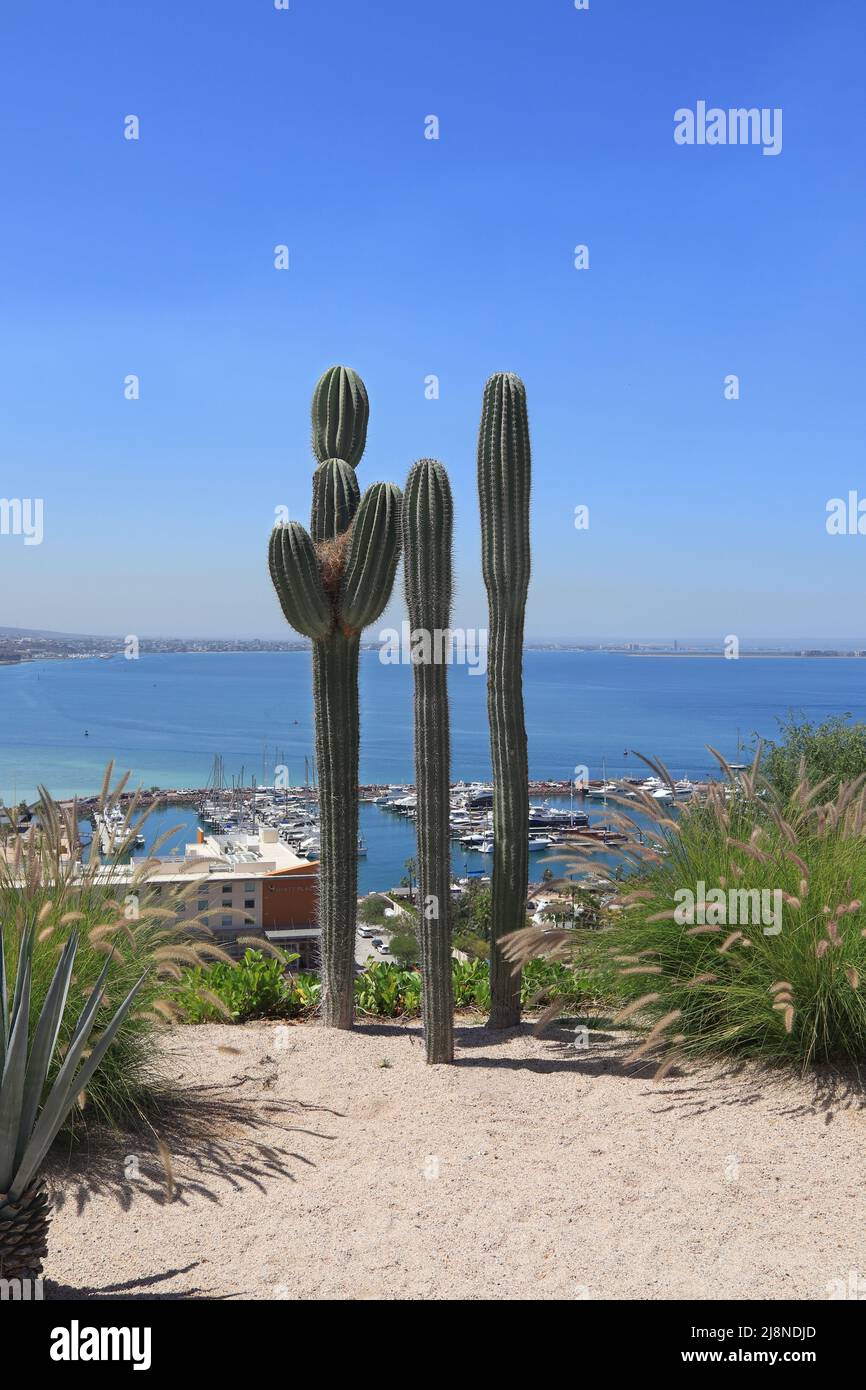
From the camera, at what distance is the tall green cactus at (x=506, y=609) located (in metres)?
6.36

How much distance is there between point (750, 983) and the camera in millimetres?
5293

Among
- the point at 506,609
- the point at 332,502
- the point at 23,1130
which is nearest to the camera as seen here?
the point at 23,1130

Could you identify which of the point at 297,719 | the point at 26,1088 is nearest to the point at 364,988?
the point at 26,1088

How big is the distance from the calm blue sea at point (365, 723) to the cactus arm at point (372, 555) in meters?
9.98

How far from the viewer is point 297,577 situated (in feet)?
21.5

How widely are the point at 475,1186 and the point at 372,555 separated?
386cm

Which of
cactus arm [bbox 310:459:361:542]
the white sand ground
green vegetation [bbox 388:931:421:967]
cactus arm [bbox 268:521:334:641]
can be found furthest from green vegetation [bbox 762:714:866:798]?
the white sand ground

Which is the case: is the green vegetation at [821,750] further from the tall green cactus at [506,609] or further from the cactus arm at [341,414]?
the cactus arm at [341,414]

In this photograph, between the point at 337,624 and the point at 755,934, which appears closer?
the point at 755,934

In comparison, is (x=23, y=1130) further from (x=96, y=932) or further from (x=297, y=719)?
(x=297, y=719)

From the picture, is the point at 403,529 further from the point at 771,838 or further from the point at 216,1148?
the point at 216,1148

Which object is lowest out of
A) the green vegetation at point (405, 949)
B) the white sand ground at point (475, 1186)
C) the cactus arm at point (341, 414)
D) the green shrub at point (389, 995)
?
the green vegetation at point (405, 949)

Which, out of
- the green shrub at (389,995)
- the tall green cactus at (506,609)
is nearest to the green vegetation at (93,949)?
the tall green cactus at (506,609)
